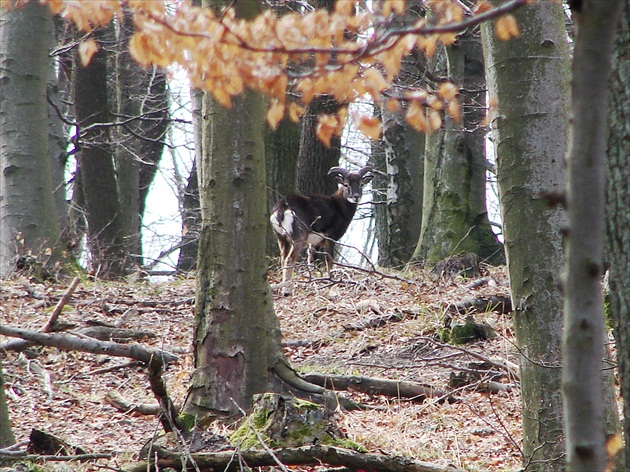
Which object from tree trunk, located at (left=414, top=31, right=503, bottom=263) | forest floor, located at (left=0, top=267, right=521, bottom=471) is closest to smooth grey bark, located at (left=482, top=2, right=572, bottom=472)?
forest floor, located at (left=0, top=267, right=521, bottom=471)

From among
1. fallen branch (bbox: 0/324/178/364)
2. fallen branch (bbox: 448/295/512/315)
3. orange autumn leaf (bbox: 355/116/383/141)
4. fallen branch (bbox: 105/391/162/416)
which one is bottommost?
fallen branch (bbox: 105/391/162/416)

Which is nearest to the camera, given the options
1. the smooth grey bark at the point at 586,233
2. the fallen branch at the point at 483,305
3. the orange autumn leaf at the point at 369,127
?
the smooth grey bark at the point at 586,233

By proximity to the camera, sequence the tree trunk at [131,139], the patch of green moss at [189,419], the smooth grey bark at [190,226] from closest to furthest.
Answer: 1. the patch of green moss at [189,419]
2. the tree trunk at [131,139]
3. the smooth grey bark at [190,226]

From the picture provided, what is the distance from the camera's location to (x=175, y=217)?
23.7 metres

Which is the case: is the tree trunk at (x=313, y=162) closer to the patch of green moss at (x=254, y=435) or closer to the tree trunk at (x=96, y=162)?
the tree trunk at (x=96, y=162)

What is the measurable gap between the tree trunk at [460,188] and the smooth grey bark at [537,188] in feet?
23.8

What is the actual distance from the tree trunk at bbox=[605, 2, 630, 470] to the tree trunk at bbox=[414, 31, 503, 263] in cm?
813

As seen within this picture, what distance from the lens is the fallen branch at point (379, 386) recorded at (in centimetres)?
577

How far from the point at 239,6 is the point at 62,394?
3107 millimetres

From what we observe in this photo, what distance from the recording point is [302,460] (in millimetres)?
3631

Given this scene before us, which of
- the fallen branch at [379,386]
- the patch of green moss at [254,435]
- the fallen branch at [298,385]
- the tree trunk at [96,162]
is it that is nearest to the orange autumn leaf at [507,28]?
the patch of green moss at [254,435]

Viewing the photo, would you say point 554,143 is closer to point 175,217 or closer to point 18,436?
point 18,436

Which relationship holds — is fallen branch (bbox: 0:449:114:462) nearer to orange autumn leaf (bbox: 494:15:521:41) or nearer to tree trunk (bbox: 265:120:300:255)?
orange autumn leaf (bbox: 494:15:521:41)

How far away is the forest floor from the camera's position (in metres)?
4.77
